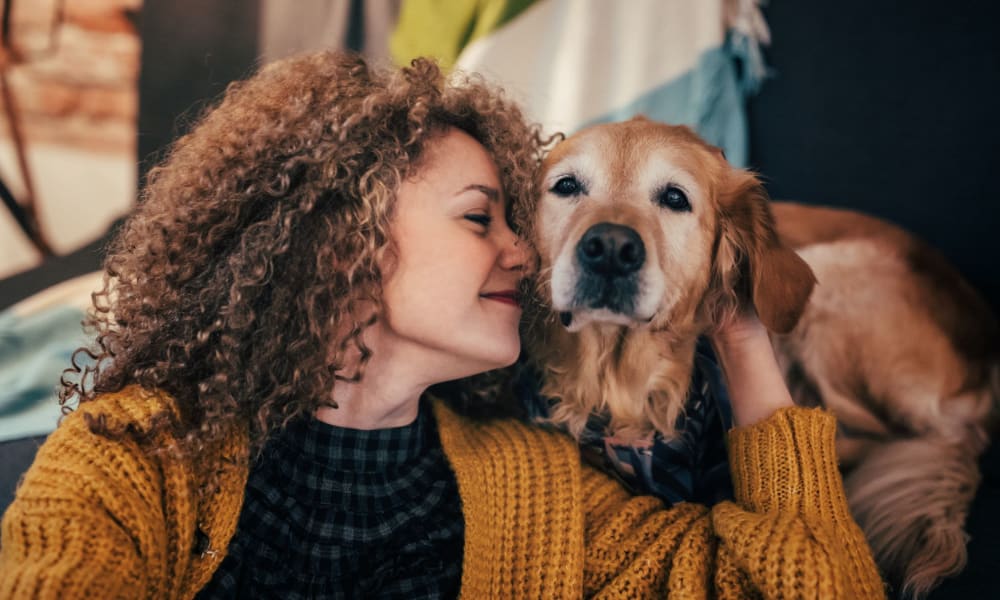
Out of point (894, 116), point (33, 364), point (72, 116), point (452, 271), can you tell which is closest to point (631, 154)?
point (452, 271)

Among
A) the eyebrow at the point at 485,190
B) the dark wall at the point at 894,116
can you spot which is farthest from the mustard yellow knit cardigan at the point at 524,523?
the dark wall at the point at 894,116

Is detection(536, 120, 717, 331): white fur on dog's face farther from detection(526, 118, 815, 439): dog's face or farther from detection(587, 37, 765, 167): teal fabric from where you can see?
detection(587, 37, 765, 167): teal fabric

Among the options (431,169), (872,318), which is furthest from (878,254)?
(431,169)

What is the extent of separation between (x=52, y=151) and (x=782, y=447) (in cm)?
219

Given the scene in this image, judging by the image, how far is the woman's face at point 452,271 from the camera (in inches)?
44.4

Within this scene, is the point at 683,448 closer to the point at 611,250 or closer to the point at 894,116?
the point at 611,250

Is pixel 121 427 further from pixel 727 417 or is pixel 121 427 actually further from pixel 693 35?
pixel 693 35

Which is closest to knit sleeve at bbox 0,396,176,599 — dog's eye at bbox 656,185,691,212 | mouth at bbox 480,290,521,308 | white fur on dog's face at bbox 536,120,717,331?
mouth at bbox 480,290,521,308

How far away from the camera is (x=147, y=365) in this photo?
1.11 m

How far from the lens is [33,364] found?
1740mm

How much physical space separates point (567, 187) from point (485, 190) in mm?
187

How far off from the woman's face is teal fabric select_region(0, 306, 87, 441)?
0.91m

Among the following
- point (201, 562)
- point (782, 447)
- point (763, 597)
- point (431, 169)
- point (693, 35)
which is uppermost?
point (693, 35)

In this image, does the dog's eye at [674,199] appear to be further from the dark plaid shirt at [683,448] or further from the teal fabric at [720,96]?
the teal fabric at [720,96]
